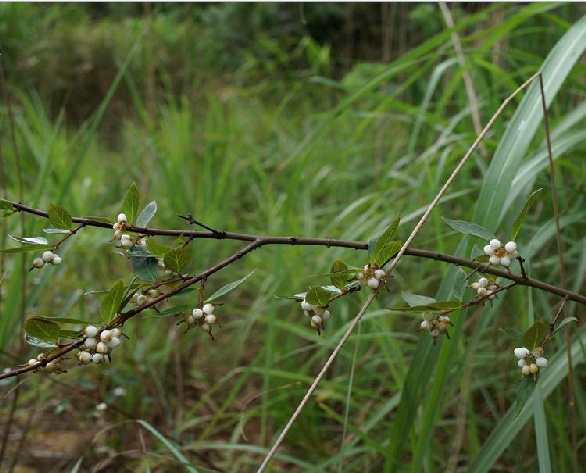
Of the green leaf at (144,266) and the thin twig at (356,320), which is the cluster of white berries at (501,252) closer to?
the thin twig at (356,320)

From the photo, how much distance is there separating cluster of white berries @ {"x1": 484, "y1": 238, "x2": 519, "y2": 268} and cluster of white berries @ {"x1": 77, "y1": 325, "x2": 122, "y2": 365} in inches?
7.7

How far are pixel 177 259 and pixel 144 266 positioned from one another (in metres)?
0.02

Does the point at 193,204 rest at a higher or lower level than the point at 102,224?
lower

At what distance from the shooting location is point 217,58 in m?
4.04

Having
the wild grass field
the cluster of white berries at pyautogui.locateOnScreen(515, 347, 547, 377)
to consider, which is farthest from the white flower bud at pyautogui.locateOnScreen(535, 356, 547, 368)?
the wild grass field

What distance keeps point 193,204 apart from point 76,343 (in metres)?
1.17

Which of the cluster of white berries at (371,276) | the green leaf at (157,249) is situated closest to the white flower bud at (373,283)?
the cluster of white berries at (371,276)

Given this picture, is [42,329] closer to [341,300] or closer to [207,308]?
[207,308]

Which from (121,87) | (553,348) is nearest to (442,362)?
(553,348)

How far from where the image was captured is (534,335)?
36 centimetres

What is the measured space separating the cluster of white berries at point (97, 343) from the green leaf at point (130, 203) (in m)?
0.06

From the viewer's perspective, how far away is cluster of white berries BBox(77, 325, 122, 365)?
32 cm

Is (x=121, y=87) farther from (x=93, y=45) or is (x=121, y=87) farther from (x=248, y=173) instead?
(x=248, y=173)

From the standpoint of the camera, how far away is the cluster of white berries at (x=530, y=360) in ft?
1.14
